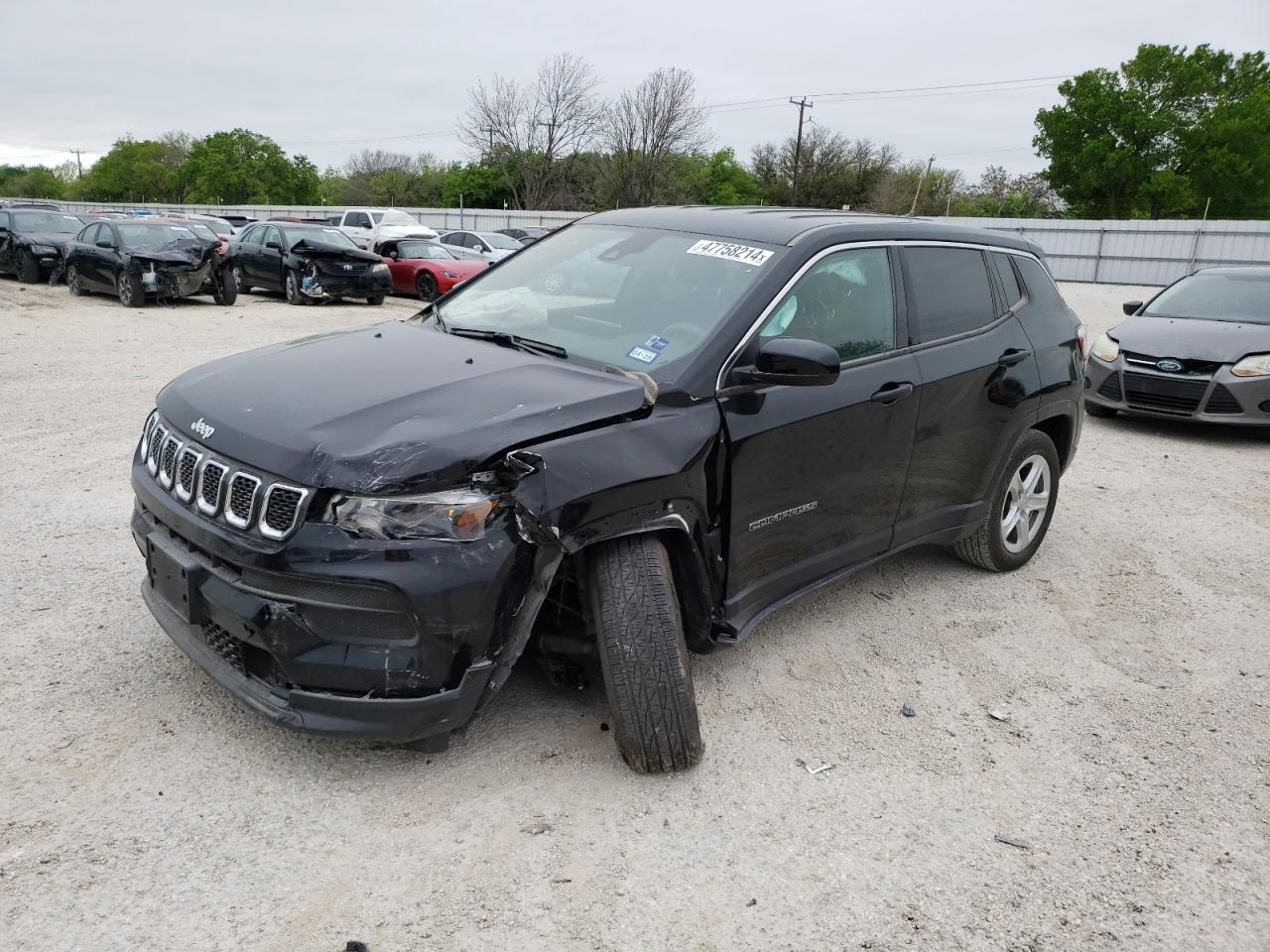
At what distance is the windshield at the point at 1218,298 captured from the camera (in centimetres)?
916

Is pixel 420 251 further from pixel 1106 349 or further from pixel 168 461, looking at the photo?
pixel 168 461

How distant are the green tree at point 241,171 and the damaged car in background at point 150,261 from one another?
217 ft

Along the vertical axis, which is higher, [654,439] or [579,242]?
[579,242]

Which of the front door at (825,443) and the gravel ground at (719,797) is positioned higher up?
the front door at (825,443)

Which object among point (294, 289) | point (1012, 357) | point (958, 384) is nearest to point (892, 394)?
point (958, 384)

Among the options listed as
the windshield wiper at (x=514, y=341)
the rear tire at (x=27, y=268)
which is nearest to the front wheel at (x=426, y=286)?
the rear tire at (x=27, y=268)

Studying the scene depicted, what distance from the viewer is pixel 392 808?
2.82m

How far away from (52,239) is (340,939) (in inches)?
824

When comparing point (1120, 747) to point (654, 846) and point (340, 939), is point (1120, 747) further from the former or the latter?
point (340, 939)

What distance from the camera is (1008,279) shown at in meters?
4.78

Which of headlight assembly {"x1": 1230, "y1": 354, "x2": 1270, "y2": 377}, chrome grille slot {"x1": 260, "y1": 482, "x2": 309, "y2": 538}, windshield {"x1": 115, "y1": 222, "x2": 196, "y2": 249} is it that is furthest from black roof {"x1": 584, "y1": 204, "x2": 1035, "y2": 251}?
windshield {"x1": 115, "y1": 222, "x2": 196, "y2": 249}

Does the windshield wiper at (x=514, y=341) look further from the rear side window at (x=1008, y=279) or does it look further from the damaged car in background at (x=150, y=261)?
the damaged car in background at (x=150, y=261)

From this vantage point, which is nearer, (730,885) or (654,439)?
(730,885)

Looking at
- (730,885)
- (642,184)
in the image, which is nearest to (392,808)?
(730,885)
